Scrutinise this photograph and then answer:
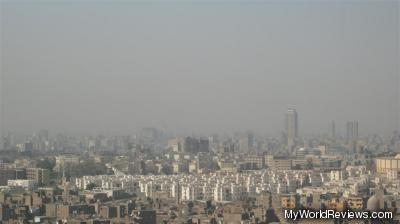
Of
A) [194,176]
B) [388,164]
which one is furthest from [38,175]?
[388,164]

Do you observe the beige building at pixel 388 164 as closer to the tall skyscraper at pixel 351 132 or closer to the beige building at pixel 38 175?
the tall skyscraper at pixel 351 132

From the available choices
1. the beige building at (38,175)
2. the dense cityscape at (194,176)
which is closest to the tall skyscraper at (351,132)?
the dense cityscape at (194,176)

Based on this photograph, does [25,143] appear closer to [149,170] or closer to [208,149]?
[149,170]

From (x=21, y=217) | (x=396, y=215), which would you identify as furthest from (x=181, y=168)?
(x=396, y=215)

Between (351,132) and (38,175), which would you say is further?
(351,132)

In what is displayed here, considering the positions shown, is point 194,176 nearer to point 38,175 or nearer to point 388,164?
point 38,175

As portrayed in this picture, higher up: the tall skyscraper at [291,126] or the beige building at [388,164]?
the tall skyscraper at [291,126]
